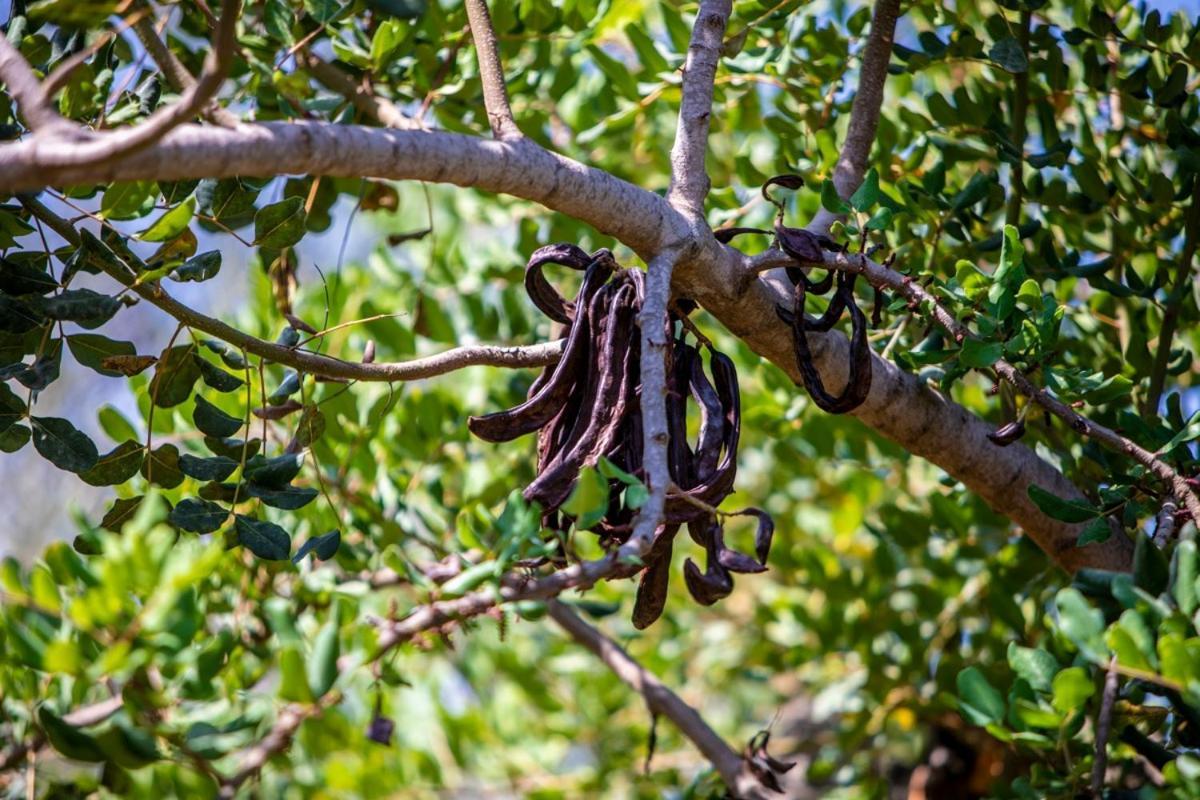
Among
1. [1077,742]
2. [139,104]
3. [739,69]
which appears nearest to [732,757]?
[1077,742]

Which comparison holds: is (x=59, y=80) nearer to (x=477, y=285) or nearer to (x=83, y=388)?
(x=477, y=285)

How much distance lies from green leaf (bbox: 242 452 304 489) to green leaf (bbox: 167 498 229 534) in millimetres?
36

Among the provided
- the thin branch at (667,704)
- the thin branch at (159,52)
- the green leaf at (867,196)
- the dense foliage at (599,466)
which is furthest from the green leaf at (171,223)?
the thin branch at (667,704)

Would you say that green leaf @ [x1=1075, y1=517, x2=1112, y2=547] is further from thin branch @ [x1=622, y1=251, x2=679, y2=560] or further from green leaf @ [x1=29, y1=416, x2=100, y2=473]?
green leaf @ [x1=29, y1=416, x2=100, y2=473]

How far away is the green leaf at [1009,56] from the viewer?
3.12ft

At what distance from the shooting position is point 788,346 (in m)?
0.86

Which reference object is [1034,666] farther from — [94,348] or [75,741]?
[94,348]

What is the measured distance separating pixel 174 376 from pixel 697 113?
0.43 m

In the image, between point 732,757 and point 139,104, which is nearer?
point 139,104

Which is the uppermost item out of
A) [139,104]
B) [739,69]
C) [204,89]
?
[739,69]

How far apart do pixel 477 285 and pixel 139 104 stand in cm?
79

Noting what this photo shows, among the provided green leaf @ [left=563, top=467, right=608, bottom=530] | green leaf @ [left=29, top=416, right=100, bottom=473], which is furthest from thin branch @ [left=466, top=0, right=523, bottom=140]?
green leaf @ [left=29, top=416, right=100, bottom=473]

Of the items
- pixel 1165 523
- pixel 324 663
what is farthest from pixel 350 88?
pixel 1165 523

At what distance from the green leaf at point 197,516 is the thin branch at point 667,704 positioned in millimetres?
384
